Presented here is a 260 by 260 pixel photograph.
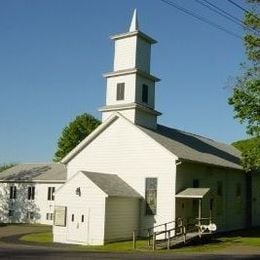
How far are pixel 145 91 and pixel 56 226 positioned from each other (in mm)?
12506

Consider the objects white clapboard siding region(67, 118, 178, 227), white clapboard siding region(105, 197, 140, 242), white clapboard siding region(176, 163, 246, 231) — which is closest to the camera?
white clapboard siding region(105, 197, 140, 242)

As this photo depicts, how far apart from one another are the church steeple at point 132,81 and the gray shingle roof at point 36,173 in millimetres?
17762

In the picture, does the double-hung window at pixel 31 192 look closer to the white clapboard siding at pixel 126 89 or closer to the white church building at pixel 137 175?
the white church building at pixel 137 175

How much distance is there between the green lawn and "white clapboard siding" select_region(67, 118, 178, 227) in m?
3.48

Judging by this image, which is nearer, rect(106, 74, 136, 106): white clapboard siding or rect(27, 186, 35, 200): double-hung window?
rect(106, 74, 136, 106): white clapboard siding

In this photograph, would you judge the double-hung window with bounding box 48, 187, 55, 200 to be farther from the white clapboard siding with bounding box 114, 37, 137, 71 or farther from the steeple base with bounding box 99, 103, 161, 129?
the white clapboard siding with bounding box 114, 37, 137, 71

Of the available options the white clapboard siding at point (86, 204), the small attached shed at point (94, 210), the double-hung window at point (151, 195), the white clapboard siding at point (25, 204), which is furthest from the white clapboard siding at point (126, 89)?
the white clapboard siding at point (25, 204)

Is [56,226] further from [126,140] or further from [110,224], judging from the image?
[126,140]

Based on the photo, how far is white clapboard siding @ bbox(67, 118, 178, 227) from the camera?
124ft

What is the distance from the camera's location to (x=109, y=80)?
140 feet

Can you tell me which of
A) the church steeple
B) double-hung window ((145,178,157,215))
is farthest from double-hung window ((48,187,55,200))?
double-hung window ((145,178,157,215))

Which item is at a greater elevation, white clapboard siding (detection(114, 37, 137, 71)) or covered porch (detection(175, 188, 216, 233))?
white clapboard siding (detection(114, 37, 137, 71))

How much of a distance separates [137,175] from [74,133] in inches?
2002

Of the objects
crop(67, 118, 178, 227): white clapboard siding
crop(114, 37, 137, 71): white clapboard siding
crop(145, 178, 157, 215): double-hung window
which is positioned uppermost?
crop(114, 37, 137, 71): white clapboard siding
